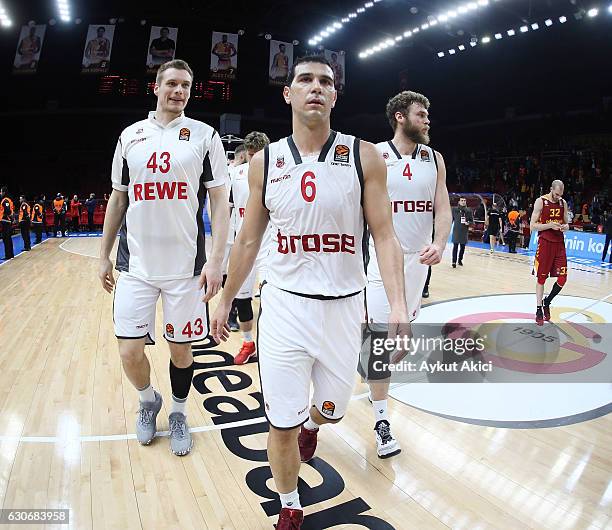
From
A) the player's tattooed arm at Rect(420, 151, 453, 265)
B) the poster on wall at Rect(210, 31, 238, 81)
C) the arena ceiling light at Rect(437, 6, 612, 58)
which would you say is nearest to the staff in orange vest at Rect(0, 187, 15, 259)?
the poster on wall at Rect(210, 31, 238, 81)

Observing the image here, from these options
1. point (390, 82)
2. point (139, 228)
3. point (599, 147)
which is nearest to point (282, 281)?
point (139, 228)

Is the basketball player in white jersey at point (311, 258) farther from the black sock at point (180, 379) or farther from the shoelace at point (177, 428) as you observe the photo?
the shoelace at point (177, 428)

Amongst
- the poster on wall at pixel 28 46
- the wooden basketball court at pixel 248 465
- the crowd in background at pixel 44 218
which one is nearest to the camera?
the wooden basketball court at pixel 248 465

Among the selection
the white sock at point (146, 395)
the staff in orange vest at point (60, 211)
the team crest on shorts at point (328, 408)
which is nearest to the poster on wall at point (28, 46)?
the staff in orange vest at point (60, 211)

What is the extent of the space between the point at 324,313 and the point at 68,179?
25.9 m

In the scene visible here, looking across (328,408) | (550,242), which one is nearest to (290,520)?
(328,408)

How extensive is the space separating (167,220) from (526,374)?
3.25 metres

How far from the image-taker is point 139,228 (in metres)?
2.72

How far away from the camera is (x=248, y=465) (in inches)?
107

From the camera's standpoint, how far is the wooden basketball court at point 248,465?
2295 millimetres

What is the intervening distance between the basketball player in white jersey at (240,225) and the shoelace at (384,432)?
1.83m

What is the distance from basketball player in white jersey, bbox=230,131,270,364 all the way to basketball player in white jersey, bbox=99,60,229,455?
150 centimetres

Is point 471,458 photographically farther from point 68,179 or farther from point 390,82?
point 68,179

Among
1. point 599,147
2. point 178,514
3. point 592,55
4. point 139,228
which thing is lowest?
point 178,514
